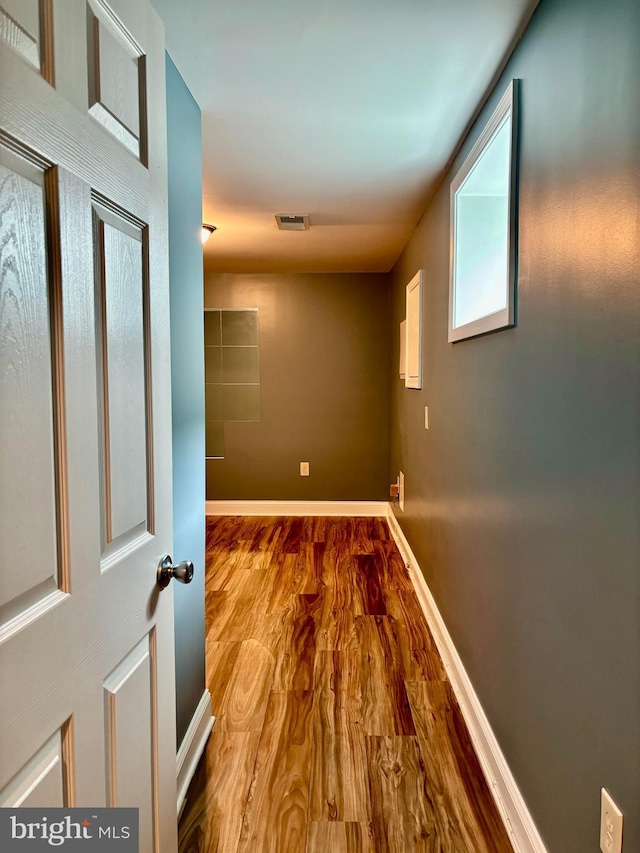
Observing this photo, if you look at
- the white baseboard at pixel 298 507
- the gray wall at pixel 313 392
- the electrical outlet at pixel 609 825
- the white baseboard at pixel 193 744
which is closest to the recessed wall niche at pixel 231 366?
the gray wall at pixel 313 392

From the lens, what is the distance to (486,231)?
2199mm

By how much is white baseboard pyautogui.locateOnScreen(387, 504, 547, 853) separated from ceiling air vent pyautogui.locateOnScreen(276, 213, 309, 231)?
2.23m

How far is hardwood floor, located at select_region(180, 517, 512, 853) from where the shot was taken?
60.9 inches

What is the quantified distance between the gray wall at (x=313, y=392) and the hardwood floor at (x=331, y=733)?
1.69 meters

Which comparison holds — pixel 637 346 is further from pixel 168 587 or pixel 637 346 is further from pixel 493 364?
pixel 168 587

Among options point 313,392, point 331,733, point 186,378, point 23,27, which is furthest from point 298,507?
point 23,27

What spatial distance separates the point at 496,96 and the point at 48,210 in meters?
1.54

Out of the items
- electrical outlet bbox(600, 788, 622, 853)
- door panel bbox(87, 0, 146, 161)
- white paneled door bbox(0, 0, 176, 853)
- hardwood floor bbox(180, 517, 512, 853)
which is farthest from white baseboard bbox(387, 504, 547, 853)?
door panel bbox(87, 0, 146, 161)

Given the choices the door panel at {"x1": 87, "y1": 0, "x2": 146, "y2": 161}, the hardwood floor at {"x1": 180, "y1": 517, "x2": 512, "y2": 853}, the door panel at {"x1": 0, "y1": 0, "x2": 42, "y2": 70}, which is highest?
the door panel at {"x1": 87, "y1": 0, "x2": 146, "y2": 161}

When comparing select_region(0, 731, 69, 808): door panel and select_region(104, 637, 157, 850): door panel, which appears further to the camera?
select_region(104, 637, 157, 850): door panel

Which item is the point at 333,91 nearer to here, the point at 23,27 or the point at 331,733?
the point at 23,27

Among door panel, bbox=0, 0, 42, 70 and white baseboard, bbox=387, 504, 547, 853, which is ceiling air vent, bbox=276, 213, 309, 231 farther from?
door panel, bbox=0, 0, 42, 70

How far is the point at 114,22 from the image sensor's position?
35.8 inches

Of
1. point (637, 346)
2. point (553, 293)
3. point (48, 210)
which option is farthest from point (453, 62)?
point (48, 210)
